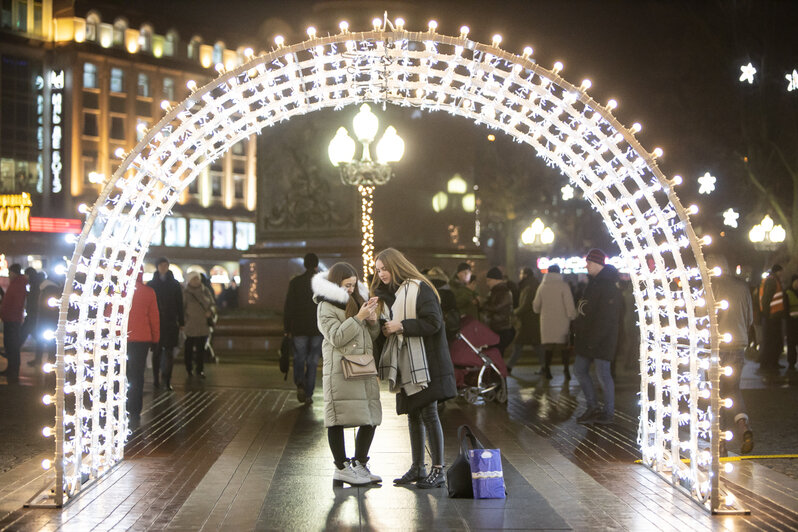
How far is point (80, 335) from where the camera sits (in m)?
8.86

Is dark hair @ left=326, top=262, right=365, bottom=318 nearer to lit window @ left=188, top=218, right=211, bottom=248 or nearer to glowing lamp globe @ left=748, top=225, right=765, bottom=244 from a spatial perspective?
glowing lamp globe @ left=748, top=225, right=765, bottom=244

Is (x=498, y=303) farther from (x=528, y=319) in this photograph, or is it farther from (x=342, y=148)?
(x=342, y=148)

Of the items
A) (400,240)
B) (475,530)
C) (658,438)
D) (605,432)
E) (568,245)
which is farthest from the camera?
(568,245)

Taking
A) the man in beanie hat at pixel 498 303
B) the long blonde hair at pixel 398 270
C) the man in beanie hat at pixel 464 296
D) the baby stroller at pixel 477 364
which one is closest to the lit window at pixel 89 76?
the man in beanie hat at pixel 498 303

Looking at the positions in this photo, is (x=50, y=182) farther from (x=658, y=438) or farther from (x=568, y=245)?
(x=658, y=438)

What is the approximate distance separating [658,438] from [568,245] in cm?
6520

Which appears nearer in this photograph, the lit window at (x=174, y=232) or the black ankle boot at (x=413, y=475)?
the black ankle boot at (x=413, y=475)

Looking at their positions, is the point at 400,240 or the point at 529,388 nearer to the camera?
the point at 529,388

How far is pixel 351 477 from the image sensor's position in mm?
8688

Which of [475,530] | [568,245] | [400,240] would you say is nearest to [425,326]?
[475,530]

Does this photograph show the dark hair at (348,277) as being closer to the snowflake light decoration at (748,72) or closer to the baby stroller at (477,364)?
the baby stroller at (477,364)

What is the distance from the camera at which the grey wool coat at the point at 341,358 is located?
8594mm

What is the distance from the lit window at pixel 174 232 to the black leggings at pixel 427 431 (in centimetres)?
7087

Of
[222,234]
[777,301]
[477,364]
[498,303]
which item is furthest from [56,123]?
[477,364]
